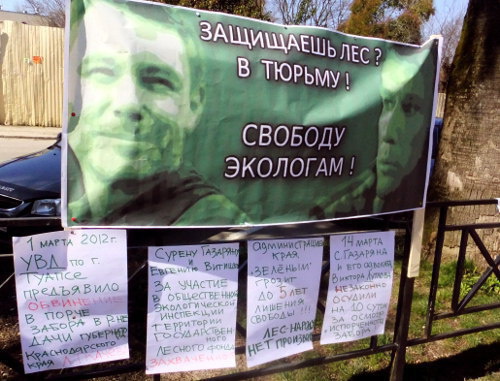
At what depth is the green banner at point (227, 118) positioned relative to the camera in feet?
6.69

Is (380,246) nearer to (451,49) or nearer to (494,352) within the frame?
(494,352)

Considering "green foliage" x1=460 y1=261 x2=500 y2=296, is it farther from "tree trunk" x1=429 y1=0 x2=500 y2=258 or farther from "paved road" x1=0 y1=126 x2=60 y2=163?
"paved road" x1=0 y1=126 x2=60 y2=163

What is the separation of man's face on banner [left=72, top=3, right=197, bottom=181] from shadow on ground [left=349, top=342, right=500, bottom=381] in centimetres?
226

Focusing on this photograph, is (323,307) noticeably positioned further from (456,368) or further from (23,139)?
(23,139)

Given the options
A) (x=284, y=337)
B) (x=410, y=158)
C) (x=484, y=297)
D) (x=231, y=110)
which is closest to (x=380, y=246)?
(x=410, y=158)

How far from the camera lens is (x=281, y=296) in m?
2.71

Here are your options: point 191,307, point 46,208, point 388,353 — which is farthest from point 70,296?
→ point 388,353

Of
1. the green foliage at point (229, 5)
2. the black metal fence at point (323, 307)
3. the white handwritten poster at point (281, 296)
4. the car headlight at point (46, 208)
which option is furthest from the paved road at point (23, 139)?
the white handwritten poster at point (281, 296)

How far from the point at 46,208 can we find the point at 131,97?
8.46 feet

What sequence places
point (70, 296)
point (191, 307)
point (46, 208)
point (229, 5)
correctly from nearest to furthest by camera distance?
point (70, 296) < point (191, 307) < point (46, 208) < point (229, 5)

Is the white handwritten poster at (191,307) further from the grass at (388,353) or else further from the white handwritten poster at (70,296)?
the grass at (388,353)

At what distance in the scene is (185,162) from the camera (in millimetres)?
2221

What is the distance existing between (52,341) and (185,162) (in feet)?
3.36

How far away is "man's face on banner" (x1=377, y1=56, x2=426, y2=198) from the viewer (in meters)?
2.75
